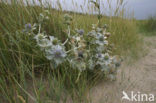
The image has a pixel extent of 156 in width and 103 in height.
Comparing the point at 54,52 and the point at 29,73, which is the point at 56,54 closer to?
the point at 54,52

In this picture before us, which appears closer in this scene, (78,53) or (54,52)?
(54,52)

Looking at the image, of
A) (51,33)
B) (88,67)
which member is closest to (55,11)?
(51,33)

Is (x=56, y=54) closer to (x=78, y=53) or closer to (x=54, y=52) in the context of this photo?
(x=54, y=52)

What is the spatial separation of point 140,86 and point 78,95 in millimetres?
614

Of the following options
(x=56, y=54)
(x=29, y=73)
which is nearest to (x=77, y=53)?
(x=56, y=54)

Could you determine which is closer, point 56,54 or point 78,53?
point 56,54

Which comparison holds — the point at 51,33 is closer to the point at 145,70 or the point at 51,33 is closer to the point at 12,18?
the point at 12,18

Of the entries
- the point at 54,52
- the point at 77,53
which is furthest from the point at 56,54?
the point at 77,53

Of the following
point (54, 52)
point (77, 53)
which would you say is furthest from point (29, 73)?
point (77, 53)

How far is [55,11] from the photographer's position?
1551 mm

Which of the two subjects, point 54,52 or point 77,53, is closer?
point 54,52

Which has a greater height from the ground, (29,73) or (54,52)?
(54,52)

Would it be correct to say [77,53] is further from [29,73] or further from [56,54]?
[29,73]

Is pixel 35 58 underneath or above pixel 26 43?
underneath
